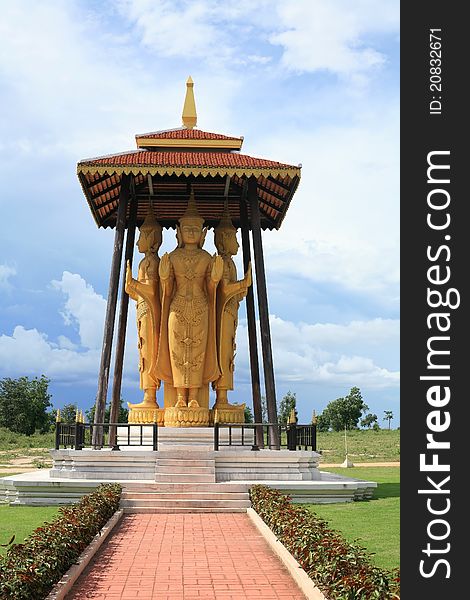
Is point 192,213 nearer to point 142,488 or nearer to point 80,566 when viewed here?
point 142,488

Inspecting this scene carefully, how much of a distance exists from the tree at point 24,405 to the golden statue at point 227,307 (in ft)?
101

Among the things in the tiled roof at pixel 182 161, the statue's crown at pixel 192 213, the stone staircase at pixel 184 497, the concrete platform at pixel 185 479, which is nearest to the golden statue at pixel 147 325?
the statue's crown at pixel 192 213

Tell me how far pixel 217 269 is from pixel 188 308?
3.55 ft

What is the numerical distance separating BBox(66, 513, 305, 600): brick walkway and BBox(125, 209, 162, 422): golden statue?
637 centimetres

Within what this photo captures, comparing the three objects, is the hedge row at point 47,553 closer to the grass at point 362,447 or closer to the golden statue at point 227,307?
the golden statue at point 227,307

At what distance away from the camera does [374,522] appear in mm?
11656

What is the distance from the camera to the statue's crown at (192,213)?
18172mm

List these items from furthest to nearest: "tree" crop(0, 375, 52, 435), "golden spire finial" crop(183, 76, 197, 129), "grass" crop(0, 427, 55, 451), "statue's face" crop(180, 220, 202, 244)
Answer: "tree" crop(0, 375, 52, 435)
"grass" crop(0, 427, 55, 451)
"golden spire finial" crop(183, 76, 197, 129)
"statue's face" crop(180, 220, 202, 244)

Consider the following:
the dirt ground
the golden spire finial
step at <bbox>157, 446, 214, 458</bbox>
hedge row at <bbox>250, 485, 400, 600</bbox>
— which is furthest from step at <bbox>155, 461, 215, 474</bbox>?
the dirt ground

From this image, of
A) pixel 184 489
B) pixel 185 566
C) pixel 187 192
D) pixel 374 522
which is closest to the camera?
pixel 185 566

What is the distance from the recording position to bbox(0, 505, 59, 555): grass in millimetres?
10453

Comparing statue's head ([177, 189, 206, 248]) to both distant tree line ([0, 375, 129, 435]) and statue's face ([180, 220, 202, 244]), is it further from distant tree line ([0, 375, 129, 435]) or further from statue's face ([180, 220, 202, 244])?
distant tree line ([0, 375, 129, 435])

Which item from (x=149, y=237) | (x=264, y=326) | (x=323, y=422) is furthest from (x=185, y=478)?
(x=323, y=422)

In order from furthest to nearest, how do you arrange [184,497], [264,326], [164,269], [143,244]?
[143,244] → [164,269] → [264,326] → [184,497]
